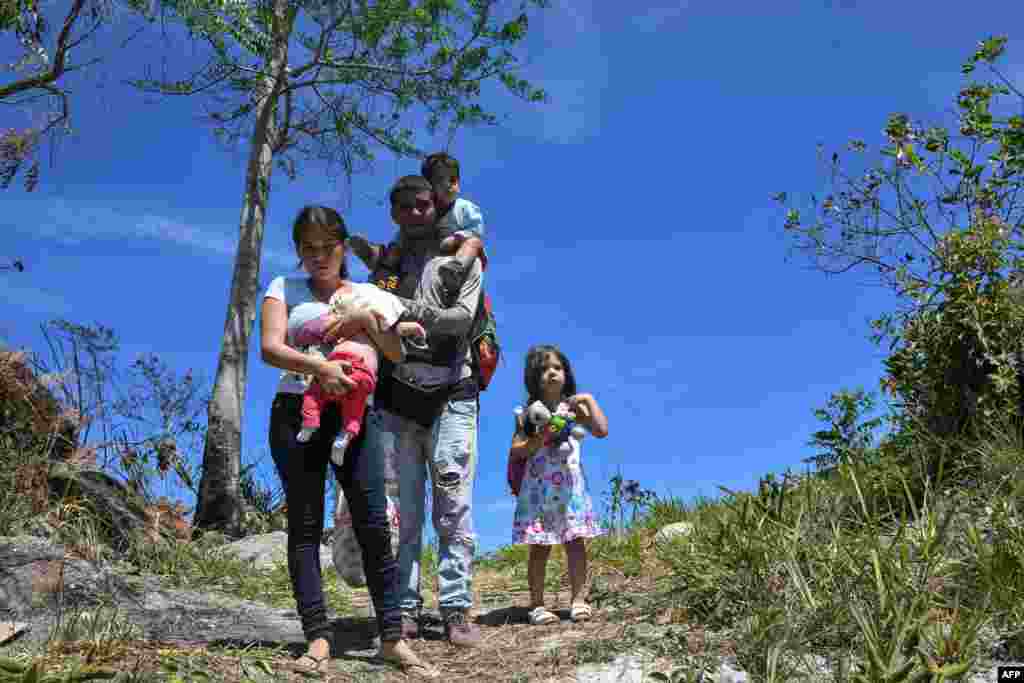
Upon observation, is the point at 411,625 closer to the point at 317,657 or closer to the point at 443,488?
the point at 443,488

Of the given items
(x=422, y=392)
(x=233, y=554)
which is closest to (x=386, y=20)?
(x=233, y=554)

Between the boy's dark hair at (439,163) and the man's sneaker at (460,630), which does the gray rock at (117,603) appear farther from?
the boy's dark hair at (439,163)

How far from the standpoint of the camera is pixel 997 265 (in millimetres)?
7891

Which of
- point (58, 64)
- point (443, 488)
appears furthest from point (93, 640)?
point (58, 64)

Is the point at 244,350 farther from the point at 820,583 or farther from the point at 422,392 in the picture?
the point at 820,583

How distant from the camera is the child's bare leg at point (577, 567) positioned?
17.6 feet

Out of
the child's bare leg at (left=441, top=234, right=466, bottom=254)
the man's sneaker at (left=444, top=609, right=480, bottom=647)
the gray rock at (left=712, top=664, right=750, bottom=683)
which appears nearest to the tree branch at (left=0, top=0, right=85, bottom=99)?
the child's bare leg at (left=441, top=234, right=466, bottom=254)

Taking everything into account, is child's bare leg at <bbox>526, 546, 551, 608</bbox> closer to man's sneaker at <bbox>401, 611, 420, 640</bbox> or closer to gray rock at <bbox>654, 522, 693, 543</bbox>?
man's sneaker at <bbox>401, 611, 420, 640</bbox>

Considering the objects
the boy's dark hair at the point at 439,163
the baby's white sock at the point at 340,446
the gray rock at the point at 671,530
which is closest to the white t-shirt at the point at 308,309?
the baby's white sock at the point at 340,446

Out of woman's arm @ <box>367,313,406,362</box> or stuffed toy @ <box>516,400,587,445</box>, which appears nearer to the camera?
woman's arm @ <box>367,313,406,362</box>

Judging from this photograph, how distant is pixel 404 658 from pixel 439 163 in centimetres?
257

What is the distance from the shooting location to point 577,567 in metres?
5.38

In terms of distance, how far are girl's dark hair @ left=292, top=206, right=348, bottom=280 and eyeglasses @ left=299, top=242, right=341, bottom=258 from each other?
3 centimetres

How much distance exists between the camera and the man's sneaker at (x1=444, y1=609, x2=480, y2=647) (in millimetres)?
4852
